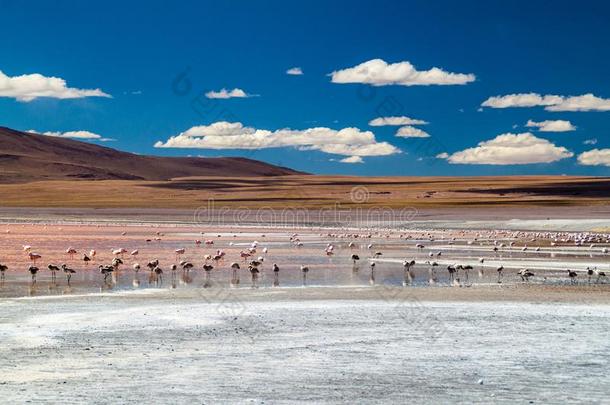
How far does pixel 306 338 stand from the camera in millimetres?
16297

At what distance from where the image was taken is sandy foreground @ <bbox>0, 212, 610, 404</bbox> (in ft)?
39.8

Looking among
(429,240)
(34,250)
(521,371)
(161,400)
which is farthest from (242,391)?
(429,240)

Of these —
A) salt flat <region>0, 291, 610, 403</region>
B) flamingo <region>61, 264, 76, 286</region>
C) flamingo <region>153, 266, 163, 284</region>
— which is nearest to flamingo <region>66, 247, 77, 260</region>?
flamingo <region>61, 264, 76, 286</region>

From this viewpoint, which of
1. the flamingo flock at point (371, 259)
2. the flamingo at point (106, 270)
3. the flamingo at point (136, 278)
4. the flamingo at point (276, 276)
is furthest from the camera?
the flamingo flock at point (371, 259)

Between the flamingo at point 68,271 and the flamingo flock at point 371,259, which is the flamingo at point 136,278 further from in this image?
the flamingo at point 68,271

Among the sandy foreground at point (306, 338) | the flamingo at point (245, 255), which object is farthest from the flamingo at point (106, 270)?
the flamingo at point (245, 255)

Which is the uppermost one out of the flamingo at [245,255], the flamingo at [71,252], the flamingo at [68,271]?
the flamingo at [71,252]

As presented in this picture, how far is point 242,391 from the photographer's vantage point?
12.0 meters

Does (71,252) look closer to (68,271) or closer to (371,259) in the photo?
(68,271)

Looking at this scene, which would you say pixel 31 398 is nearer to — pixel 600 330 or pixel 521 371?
pixel 521 371

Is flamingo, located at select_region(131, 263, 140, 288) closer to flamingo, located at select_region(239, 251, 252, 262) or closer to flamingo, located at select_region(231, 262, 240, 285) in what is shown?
flamingo, located at select_region(231, 262, 240, 285)

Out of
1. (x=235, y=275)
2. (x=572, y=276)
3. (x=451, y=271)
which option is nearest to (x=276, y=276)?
(x=235, y=275)

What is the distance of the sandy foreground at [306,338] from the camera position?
12.1 metres

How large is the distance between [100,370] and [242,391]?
8.72ft
